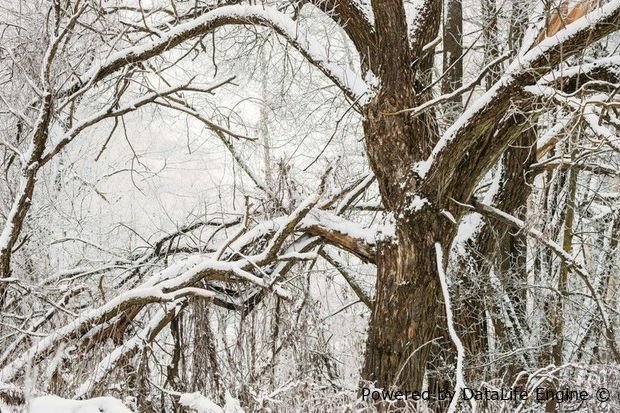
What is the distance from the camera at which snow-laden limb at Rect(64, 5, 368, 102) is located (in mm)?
5863

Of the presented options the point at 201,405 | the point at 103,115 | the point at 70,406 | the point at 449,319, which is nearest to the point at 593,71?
the point at 449,319

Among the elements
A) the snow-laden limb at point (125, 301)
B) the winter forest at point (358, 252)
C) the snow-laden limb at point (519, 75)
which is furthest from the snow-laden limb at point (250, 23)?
the snow-laden limb at point (125, 301)

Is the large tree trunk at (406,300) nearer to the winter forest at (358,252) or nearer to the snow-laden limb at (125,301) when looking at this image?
the winter forest at (358,252)

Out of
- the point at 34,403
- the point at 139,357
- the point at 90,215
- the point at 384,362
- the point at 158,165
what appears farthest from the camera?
the point at 158,165

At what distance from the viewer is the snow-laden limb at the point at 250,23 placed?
19.2 ft

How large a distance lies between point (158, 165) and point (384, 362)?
43.8ft

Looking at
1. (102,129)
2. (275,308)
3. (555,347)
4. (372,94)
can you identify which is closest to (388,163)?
(372,94)

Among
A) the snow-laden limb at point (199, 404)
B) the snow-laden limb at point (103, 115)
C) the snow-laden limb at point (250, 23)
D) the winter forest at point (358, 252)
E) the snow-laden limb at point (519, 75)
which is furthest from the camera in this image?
Result: the snow-laden limb at point (250, 23)

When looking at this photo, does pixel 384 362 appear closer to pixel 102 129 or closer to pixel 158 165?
pixel 102 129

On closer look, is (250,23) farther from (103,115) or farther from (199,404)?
(199,404)

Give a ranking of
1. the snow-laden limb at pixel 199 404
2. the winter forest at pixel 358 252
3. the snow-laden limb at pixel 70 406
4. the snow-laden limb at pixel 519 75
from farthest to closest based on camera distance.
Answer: the winter forest at pixel 358 252 < the snow-laden limb at pixel 519 75 < the snow-laden limb at pixel 199 404 < the snow-laden limb at pixel 70 406

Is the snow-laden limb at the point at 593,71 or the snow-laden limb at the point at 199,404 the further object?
the snow-laden limb at the point at 593,71

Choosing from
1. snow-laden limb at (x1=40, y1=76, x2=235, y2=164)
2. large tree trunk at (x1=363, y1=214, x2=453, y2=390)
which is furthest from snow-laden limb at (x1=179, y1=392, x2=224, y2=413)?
snow-laden limb at (x1=40, y1=76, x2=235, y2=164)

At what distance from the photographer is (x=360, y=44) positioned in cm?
603
